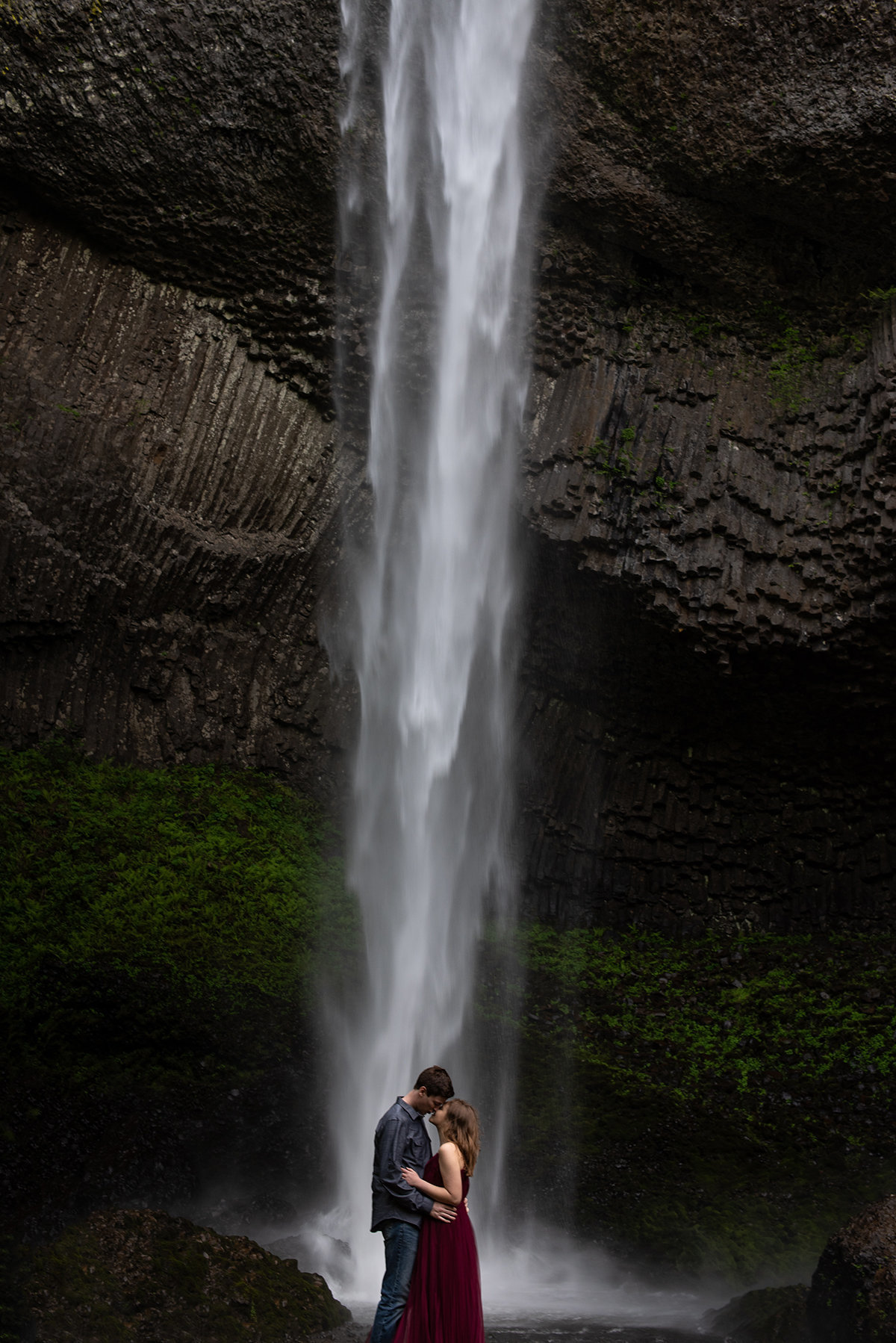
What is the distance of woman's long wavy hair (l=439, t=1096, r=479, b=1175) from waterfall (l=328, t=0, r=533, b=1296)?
19.2ft

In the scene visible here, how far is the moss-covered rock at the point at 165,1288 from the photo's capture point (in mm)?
4582

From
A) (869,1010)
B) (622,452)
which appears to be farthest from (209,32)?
(869,1010)

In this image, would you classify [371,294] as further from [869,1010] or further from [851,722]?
[869,1010]

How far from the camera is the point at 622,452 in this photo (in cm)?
1045

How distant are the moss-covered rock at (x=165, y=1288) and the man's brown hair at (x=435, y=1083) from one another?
6.64ft

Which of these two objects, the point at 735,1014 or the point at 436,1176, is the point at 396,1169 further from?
the point at 735,1014

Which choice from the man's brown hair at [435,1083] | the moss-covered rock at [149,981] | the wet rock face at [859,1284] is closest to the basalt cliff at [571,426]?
the moss-covered rock at [149,981]

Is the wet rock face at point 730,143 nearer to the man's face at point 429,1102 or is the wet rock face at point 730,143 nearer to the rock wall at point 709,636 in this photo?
the rock wall at point 709,636

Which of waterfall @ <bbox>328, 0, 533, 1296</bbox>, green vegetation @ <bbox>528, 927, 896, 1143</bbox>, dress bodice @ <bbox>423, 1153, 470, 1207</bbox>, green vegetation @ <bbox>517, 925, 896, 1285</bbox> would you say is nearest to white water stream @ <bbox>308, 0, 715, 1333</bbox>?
waterfall @ <bbox>328, 0, 533, 1296</bbox>

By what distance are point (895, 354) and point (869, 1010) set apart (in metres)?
6.40

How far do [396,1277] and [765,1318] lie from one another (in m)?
2.78

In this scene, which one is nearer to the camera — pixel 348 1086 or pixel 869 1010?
pixel 348 1086

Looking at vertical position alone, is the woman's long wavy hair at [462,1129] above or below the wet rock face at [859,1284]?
above

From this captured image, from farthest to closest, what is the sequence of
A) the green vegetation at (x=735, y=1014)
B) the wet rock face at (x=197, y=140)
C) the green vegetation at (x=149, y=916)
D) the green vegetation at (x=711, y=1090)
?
the wet rock face at (x=197, y=140) → the green vegetation at (x=735, y=1014) → the green vegetation at (x=149, y=916) → the green vegetation at (x=711, y=1090)
